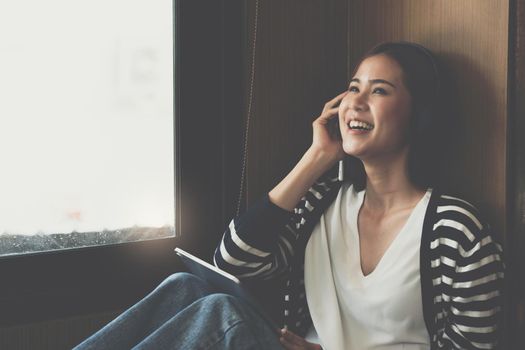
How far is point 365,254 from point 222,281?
358 millimetres

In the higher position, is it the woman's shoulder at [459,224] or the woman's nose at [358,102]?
the woman's nose at [358,102]

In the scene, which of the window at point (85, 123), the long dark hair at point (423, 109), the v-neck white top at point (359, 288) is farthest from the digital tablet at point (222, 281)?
the long dark hair at point (423, 109)

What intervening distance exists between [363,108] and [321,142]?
170 mm

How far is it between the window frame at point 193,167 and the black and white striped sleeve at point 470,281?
0.65 meters

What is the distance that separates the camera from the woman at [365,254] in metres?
1.14

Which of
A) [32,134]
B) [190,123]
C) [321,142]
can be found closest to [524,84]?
[321,142]

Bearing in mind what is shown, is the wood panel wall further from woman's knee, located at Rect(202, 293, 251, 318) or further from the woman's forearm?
woman's knee, located at Rect(202, 293, 251, 318)

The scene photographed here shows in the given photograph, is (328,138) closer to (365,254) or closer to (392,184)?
(392,184)

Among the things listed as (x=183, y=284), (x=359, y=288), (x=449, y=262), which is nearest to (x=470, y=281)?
(x=449, y=262)

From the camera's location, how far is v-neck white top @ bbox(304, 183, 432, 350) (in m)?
1.20

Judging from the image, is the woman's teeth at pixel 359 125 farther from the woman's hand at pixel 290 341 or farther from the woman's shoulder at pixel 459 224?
the woman's hand at pixel 290 341

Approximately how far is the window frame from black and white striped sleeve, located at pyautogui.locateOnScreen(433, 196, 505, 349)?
0.65 meters

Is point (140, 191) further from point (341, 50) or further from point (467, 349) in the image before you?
point (467, 349)

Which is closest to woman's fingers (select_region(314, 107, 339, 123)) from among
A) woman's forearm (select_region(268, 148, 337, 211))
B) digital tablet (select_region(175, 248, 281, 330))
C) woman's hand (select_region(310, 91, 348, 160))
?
woman's hand (select_region(310, 91, 348, 160))
